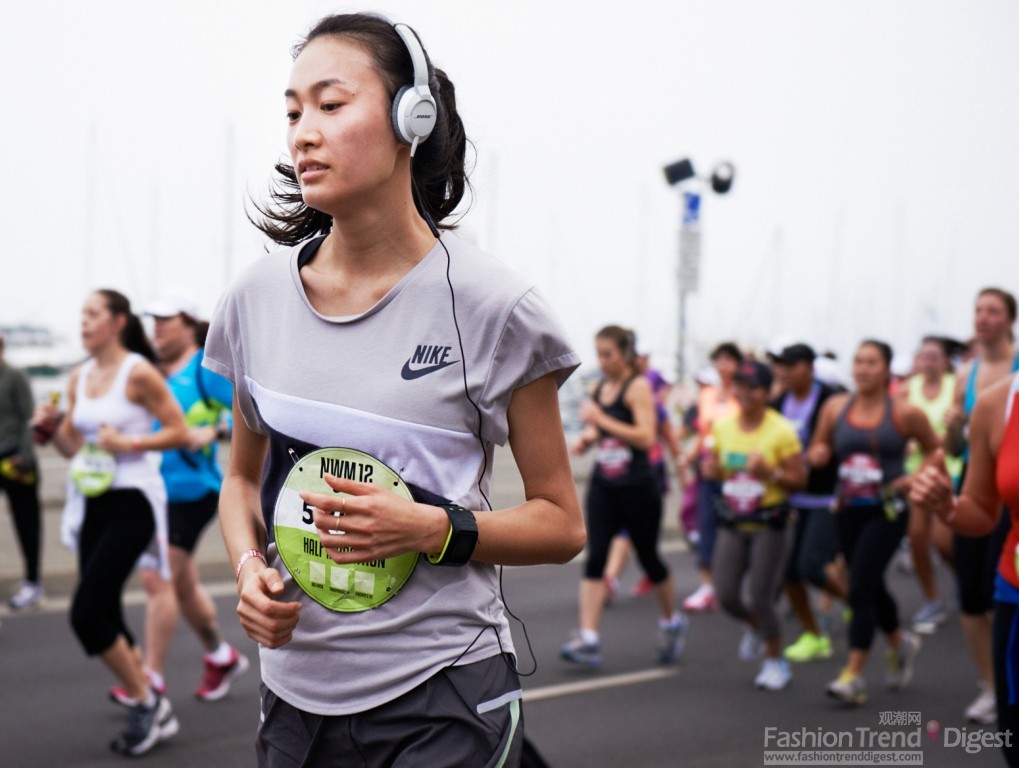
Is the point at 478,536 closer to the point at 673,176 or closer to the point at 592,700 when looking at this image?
the point at 592,700

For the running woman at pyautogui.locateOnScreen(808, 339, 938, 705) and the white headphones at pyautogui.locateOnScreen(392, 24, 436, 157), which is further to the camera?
the running woman at pyautogui.locateOnScreen(808, 339, 938, 705)

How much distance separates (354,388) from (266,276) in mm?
338

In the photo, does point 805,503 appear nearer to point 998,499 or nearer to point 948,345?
point 948,345

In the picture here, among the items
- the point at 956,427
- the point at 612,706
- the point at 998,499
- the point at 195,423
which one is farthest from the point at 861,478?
the point at 195,423

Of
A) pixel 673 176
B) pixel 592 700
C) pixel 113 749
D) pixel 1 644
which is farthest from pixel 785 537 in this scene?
pixel 673 176

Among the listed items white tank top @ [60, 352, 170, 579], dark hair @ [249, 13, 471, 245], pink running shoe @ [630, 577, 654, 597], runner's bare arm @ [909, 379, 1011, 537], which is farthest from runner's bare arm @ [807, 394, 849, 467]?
dark hair @ [249, 13, 471, 245]

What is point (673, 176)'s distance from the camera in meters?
14.5

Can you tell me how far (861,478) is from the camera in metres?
7.44

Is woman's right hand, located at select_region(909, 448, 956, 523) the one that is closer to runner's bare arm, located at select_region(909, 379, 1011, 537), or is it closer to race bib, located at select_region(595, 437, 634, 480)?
runner's bare arm, located at select_region(909, 379, 1011, 537)

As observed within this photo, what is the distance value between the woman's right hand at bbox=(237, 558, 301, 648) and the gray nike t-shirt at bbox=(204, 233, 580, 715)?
0.28 feet

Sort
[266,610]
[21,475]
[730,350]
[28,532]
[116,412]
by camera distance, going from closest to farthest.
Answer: [266,610], [116,412], [28,532], [21,475], [730,350]

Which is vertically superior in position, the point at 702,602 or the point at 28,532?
the point at 28,532

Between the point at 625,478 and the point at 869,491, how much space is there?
156cm

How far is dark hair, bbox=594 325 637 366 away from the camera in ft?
27.6
